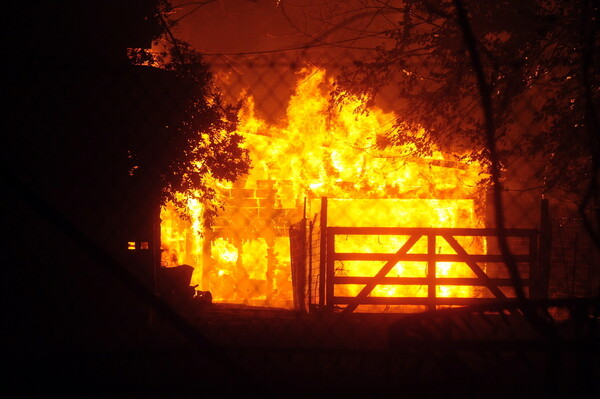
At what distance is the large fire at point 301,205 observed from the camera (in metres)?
13.7

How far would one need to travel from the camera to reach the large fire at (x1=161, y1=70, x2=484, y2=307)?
1367cm

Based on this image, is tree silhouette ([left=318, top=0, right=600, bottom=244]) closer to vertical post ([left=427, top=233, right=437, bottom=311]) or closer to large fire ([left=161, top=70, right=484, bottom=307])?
vertical post ([left=427, top=233, right=437, bottom=311])

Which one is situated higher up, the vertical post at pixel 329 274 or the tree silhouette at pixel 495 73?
the tree silhouette at pixel 495 73

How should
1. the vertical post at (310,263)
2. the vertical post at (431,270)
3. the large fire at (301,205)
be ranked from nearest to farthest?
the vertical post at (431,270) < the vertical post at (310,263) < the large fire at (301,205)

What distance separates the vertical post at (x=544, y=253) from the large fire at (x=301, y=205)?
4.94 m

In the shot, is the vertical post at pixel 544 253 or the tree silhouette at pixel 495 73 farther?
the vertical post at pixel 544 253

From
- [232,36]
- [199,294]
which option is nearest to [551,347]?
[199,294]

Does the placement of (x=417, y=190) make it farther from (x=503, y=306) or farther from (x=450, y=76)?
(x=503, y=306)

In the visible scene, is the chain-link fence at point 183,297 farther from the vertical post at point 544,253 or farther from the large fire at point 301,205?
the large fire at point 301,205

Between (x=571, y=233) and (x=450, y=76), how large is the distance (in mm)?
4689

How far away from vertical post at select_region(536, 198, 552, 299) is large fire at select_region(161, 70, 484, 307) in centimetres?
494

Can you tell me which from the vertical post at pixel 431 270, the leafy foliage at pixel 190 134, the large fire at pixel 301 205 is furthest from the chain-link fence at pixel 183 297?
the large fire at pixel 301 205

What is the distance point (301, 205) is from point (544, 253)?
8.46 metres

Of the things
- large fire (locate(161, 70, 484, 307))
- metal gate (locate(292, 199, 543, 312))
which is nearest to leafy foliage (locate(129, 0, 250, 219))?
metal gate (locate(292, 199, 543, 312))
